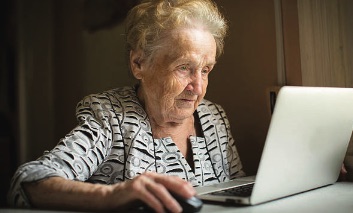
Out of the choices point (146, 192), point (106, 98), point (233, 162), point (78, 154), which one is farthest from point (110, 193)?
point (233, 162)

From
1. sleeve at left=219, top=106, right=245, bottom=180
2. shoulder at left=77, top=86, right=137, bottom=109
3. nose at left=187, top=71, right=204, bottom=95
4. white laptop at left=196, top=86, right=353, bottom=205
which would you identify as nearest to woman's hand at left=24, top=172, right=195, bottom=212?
Result: white laptop at left=196, top=86, right=353, bottom=205

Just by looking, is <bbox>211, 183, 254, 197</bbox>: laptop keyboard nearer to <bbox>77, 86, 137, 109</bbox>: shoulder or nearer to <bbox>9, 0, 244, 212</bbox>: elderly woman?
<bbox>9, 0, 244, 212</bbox>: elderly woman

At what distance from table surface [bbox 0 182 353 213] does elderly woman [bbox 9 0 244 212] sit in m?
0.38

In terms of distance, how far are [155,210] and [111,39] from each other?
5.38 feet

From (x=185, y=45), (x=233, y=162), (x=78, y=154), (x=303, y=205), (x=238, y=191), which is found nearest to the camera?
(x=303, y=205)

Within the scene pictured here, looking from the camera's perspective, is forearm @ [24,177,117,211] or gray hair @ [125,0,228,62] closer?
forearm @ [24,177,117,211]

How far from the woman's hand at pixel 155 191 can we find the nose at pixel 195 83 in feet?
1.83

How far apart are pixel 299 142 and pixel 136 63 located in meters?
0.65

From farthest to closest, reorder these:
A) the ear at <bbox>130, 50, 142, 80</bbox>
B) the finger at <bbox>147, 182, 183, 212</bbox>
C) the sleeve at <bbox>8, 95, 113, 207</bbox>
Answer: the ear at <bbox>130, 50, 142, 80</bbox> < the sleeve at <bbox>8, 95, 113, 207</bbox> < the finger at <bbox>147, 182, 183, 212</bbox>

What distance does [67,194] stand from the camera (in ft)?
3.03

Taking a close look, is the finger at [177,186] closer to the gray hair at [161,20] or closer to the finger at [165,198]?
the finger at [165,198]

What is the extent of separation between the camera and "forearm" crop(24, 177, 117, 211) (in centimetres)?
89

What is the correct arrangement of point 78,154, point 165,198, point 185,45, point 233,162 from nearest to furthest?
point 165,198 → point 78,154 → point 185,45 → point 233,162

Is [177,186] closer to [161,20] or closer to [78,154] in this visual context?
[78,154]
